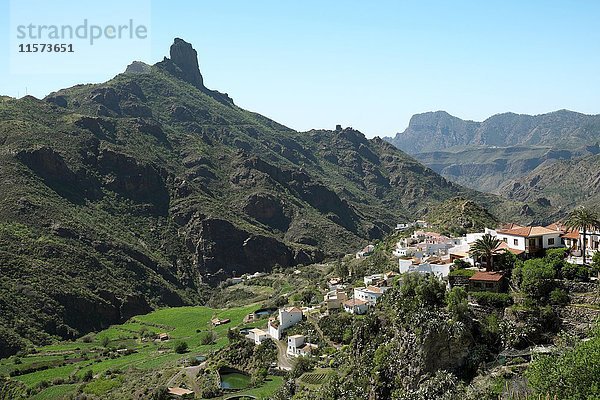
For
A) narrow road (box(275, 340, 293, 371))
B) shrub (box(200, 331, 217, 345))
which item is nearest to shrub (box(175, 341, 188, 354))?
shrub (box(200, 331, 217, 345))

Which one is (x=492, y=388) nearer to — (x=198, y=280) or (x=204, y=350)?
(x=204, y=350)

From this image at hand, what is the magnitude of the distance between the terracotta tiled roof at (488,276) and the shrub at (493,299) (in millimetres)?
1250

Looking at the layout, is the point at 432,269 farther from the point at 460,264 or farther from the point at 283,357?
the point at 283,357

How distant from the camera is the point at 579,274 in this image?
4053 centimetres

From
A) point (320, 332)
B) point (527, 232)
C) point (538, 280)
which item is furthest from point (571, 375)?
point (320, 332)

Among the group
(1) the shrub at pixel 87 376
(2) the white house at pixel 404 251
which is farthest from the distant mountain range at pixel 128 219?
(1) the shrub at pixel 87 376

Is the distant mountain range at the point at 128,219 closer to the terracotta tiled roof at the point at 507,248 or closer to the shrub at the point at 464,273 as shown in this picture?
the terracotta tiled roof at the point at 507,248

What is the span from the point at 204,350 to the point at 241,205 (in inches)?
3290

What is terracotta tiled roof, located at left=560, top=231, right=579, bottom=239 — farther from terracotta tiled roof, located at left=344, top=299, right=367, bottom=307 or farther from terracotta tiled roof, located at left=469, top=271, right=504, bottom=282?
terracotta tiled roof, located at left=344, top=299, right=367, bottom=307

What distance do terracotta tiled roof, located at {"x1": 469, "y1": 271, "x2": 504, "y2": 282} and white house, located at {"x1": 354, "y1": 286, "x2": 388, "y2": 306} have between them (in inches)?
494

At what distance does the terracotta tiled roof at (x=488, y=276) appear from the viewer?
4228cm

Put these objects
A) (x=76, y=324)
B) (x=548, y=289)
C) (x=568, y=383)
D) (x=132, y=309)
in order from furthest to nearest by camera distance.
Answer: (x=132, y=309), (x=76, y=324), (x=548, y=289), (x=568, y=383)

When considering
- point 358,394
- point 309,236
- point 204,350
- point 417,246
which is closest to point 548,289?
point 358,394

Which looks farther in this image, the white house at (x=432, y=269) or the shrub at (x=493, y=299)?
the white house at (x=432, y=269)
